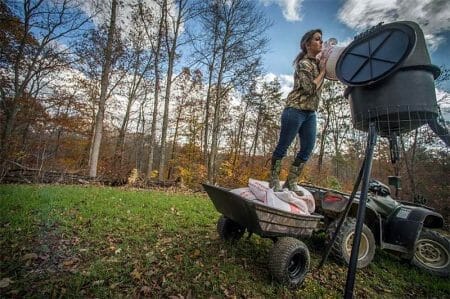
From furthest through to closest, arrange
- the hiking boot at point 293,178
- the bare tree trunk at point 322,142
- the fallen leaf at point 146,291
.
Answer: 1. the bare tree trunk at point 322,142
2. the hiking boot at point 293,178
3. the fallen leaf at point 146,291

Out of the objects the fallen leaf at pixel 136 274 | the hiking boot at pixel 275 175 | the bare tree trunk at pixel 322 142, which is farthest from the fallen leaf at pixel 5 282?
the bare tree trunk at pixel 322 142

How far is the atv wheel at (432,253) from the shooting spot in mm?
3529

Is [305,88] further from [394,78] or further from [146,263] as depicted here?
[146,263]

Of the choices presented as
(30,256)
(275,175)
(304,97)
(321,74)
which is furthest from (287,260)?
(30,256)

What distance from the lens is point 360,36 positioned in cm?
229

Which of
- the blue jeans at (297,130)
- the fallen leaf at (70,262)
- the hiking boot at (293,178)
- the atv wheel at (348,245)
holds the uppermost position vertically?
the blue jeans at (297,130)

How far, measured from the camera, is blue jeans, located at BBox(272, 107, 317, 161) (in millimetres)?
2795

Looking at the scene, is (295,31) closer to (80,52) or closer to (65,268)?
(65,268)

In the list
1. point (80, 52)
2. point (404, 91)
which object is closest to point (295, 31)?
point (404, 91)

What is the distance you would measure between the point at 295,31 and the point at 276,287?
3.31 metres

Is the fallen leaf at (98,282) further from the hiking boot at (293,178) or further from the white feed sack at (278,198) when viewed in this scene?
the hiking boot at (293,178)

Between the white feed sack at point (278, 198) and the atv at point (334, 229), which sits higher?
the white feed sack at point (278, 198)

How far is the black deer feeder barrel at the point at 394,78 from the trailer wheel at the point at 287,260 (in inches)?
56.1

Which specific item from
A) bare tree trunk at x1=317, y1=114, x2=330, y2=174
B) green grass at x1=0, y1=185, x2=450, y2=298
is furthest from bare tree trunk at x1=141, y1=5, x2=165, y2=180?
bare tree trunk at x1=317, y1=114, x2=330, y2=174
